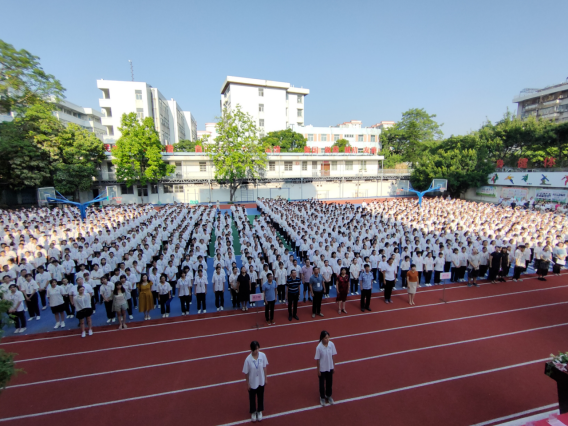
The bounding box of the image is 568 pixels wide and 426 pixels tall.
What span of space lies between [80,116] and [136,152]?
2425cm

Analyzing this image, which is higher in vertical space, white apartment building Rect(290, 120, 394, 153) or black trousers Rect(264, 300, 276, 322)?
white apartment building Rect(290, 120, 394, 153)

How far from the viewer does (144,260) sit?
29.0 ft

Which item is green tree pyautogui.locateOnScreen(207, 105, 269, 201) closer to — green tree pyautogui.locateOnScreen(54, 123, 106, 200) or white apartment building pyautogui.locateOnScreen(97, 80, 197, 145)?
green tree pyautogui.locateOnScreen(54, 123, 106, 200)

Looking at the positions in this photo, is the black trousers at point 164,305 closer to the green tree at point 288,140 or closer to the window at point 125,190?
the window at point 125,190

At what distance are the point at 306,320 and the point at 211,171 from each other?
2554 cm

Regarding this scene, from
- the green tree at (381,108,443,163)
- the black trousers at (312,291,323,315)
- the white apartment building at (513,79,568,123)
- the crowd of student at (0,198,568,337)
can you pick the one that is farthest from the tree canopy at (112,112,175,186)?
the white apartment building at (513,79,568,123)

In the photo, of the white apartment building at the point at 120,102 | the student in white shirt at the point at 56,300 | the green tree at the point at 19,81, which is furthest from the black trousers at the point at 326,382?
the white apartment building at the point at 120,102

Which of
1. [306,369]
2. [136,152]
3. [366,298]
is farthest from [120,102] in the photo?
[306,369]

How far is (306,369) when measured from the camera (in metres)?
5.17

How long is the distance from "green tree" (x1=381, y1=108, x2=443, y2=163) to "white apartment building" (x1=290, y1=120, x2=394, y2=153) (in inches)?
117

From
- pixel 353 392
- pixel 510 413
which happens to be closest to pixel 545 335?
pixel 510 413

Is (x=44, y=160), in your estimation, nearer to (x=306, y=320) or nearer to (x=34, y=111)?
(x=34, y=111)

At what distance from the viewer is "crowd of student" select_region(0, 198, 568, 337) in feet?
22.1

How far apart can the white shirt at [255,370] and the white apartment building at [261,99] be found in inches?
1580
